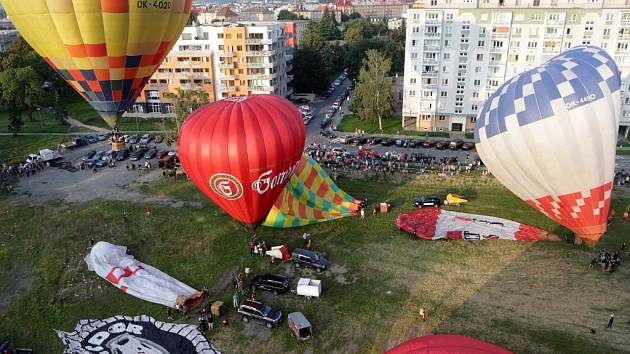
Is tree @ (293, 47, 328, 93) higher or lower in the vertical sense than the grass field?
higher

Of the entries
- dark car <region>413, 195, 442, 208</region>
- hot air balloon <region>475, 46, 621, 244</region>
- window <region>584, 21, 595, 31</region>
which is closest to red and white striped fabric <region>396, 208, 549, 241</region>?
dark car <region>413, 195, 442, 208</region>

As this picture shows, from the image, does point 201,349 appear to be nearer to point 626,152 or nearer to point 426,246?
point 426,246

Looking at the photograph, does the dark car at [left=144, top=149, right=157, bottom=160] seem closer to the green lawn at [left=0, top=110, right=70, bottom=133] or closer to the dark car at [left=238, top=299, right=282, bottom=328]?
the green lawn at [left=0, top=110, right=70, bottom=133]

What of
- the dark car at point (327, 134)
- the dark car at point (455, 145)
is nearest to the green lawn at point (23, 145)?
the dark car at point (327, 134)

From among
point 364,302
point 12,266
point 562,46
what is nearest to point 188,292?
point 364,302

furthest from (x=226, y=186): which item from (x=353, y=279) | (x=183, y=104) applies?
(x=183, y=104)

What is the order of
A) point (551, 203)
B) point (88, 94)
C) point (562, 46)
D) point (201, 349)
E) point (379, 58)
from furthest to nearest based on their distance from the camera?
point (379, 58), point (562, 46), point (88, 94), point (551, 203), point (201, 349)
